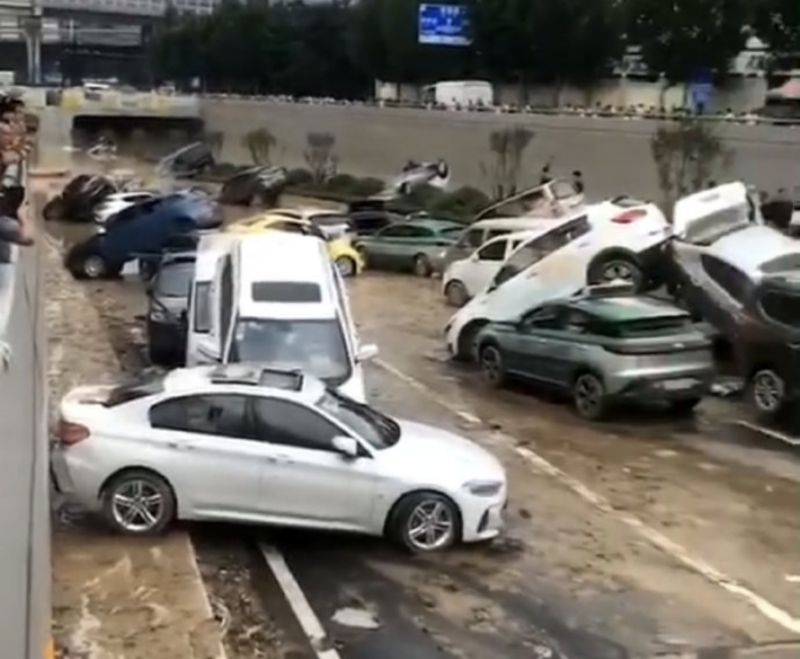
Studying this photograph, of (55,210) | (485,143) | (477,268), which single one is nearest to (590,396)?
(477,268)

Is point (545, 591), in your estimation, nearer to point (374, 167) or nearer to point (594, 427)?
point (594, 427)

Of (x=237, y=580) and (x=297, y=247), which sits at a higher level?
(x=297, y=247)

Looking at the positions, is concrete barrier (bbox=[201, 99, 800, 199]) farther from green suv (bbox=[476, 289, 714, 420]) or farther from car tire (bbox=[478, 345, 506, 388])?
green suv (bbox=[476, 289, 714, 420])

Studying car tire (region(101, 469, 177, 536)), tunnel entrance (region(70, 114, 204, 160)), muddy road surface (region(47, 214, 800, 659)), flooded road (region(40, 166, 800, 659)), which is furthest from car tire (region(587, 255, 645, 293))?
tunnel entrance (region(70, 114, 204, 160))

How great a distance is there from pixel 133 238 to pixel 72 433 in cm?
2265

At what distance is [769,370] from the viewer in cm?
1917

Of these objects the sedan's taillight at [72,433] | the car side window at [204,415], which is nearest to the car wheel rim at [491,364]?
the car side window at [204,415]

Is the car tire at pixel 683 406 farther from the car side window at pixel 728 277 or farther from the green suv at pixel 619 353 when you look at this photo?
the car side window at pixel 728 277

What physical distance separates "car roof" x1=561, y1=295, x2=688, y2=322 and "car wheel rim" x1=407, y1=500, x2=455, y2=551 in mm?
6417

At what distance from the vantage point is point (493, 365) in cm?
2164

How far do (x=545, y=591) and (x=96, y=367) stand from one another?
1147cm

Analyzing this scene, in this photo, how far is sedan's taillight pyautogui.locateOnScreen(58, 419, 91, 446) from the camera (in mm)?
13195

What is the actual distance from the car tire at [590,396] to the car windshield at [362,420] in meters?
5.59

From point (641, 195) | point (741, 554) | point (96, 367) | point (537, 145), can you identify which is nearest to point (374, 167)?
point (537, 145)
